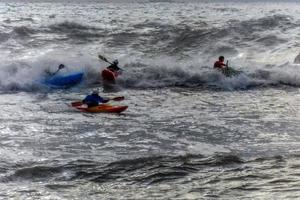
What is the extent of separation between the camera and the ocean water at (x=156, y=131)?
6.38m

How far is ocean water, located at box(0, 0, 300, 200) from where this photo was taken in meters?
6.38

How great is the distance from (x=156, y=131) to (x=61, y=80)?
6733 millimetres

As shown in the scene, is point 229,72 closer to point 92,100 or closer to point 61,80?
point 61,80

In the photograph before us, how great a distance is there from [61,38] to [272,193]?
21.9 meters

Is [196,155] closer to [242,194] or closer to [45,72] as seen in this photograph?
[242,194]

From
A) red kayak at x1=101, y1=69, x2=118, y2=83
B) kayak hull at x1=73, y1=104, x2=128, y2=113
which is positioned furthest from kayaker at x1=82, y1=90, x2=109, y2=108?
red kayak at x1=101, y1=69, x2=118, y2=83

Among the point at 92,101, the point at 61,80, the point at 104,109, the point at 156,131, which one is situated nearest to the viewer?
the point at 156,131

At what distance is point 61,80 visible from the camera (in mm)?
15445

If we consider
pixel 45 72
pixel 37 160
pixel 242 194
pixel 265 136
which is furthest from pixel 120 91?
pixel 242 194

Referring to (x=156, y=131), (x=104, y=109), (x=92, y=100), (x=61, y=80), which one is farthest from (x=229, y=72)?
(x=156, y=131)

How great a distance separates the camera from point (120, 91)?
50.4ft

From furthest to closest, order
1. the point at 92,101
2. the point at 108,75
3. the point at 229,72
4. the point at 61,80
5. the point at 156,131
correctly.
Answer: the point at 229,72 → the point at 108,75 → the point at 61,80 → the point at 92,101 → the point at 156,131

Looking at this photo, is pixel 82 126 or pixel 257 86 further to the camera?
pixel 257 86

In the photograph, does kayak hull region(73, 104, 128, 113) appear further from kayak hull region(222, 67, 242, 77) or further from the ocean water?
kayak hull region(222, 67, 242, 77)
